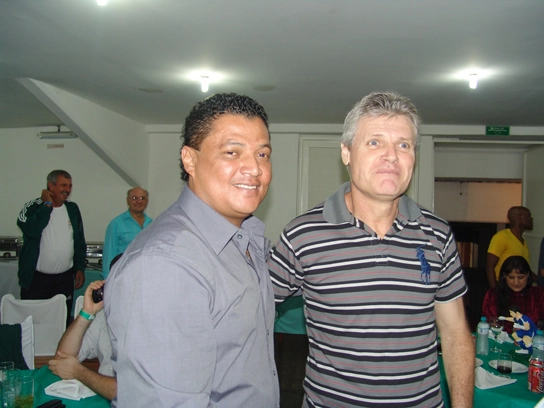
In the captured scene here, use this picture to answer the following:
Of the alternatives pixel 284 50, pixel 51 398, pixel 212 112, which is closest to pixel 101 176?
pixel 284 50

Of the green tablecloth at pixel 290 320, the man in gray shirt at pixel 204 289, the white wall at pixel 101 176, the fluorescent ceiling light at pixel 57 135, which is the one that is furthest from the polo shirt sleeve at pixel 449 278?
the fluorescent ceiling light at pixel 57 135

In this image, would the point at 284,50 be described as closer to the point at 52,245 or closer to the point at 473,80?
→ the point at 473,80

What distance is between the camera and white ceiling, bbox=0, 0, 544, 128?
290 cm

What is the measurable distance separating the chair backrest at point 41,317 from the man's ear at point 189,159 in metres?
2.76

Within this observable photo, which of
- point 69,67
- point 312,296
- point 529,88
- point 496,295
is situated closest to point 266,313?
point 312,296

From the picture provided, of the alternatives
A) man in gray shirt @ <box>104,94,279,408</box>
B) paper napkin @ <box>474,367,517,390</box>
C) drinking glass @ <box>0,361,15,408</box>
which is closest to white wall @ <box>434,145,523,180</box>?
paper napkin @ <box>474,367,517,390</box>

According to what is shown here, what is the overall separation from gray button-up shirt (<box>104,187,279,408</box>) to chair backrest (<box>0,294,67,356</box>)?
2.80 metres

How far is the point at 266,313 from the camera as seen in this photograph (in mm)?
1182

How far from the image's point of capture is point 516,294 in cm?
359

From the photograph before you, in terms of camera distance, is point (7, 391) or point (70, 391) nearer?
point (7, 391)

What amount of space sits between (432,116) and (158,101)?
3967 mm

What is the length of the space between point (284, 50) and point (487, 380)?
2908 millimetres

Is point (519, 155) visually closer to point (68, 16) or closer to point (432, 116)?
point (432, 116)

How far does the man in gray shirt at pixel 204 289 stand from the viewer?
2.85ft
